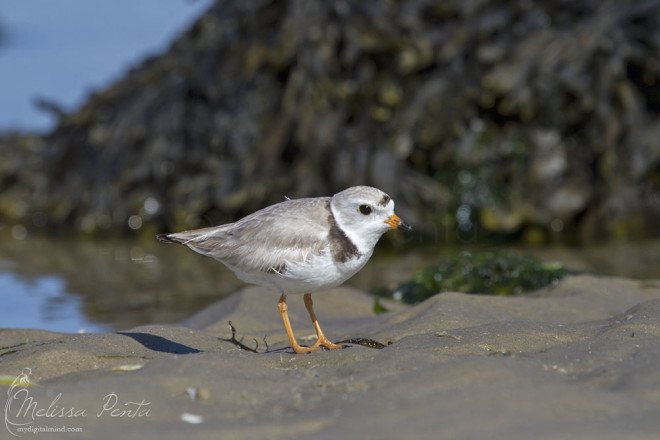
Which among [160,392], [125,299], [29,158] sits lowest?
[160,392]

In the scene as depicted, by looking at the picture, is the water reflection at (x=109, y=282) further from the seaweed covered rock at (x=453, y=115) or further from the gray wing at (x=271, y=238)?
the gray wing at (x=271, y=238)

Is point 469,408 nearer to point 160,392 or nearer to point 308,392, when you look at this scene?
point 308,392

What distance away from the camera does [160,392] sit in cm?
299

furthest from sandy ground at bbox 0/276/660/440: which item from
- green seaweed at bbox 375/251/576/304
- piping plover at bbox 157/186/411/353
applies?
green seaweed at bbox 375/251/576/304

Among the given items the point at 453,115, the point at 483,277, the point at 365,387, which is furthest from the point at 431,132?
the point at 365,387

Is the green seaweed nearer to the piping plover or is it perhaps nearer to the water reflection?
the water reflection

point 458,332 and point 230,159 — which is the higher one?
point 230,159

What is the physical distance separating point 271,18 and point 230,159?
1.99m

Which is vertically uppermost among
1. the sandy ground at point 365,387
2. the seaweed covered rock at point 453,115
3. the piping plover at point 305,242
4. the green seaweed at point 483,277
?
the seaweed covered rock at point 453,115

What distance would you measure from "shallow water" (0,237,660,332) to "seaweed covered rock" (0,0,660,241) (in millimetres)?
702

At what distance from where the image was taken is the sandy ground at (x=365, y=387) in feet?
8.27

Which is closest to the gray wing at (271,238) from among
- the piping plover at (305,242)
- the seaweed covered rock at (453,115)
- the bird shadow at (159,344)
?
the piping plover at (305,242)

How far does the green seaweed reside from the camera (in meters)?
6.44

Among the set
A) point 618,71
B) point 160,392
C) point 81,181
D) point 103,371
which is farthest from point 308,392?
point 81,181
